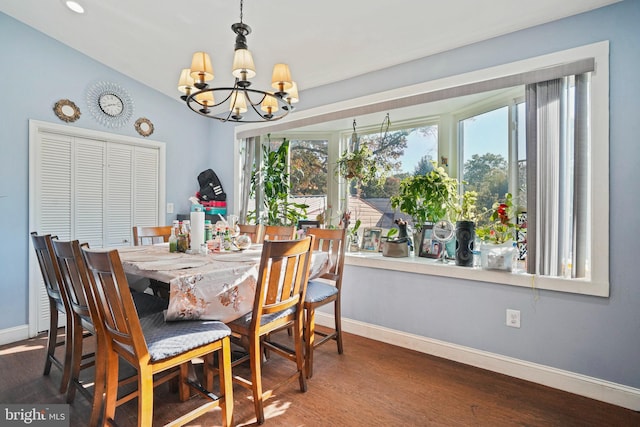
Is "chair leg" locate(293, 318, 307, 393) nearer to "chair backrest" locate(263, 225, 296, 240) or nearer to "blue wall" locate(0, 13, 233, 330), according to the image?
"chair backrest" locate(263, 225, 296, 240)

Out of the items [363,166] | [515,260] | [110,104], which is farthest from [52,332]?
[515,260]

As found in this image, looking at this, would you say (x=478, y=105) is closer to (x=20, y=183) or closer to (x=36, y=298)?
(x=20, y=183)

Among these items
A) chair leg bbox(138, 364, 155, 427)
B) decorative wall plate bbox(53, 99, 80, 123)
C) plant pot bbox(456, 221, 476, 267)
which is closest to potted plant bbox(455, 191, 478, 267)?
plant pot bbox(456, 221, 476, 267)

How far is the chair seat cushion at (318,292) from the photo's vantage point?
233 centimetres

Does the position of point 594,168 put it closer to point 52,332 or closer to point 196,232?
point 196,232

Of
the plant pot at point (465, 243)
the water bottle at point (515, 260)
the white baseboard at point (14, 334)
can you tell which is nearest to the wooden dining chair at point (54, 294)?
the white baseboard at point (14, 334)

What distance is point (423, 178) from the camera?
2.92 metres

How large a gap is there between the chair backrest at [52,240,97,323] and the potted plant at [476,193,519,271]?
254 centimetres

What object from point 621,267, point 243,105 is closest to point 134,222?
point 243,105

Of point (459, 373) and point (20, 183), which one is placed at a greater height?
point (20, 183)

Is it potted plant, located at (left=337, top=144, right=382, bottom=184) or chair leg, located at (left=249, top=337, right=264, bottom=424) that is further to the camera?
potted plant, located at (left=337, top=144, right=382, bottom=184)

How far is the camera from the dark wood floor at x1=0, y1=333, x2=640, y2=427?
6.12 feet

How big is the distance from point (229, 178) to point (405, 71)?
8.29 ft

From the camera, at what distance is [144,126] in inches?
151
